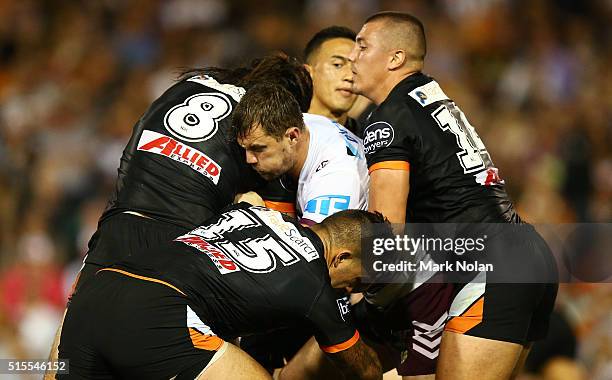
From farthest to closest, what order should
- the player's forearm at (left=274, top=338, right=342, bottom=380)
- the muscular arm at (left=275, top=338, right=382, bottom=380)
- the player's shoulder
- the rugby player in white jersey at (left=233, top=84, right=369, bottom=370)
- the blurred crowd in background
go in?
the blurred crowd in background
the player's forearm at (left=274, top=338, right=342, bottom=380)
the rugby player in white jersey at (left=233, top=84, right=369, bottom=370)
the player's shoulder
the muscular arm at (left=275, top=338, right=382, bottom=380)

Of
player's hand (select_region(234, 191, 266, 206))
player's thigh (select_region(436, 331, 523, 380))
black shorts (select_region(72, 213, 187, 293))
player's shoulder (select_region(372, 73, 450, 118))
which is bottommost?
player's thigh (select_region(436, 331, 523, 380))

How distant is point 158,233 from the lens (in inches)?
189

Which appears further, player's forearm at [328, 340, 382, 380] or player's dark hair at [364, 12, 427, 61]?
player's dark hair at [364, 12, 427, 61]

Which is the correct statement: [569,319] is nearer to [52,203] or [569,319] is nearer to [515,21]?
[515,21]

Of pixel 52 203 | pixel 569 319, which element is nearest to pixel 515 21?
pixel 569 319

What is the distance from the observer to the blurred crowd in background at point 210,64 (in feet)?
28.2

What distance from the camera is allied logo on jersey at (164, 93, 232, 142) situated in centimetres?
487

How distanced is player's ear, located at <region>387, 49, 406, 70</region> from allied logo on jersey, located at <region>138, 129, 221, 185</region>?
1.04 meters

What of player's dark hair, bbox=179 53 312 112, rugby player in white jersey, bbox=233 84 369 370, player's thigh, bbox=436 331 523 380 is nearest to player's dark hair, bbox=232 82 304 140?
rugby player in white jersey, bbox=233 84 369 370

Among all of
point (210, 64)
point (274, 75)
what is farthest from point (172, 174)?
point (210, 64)

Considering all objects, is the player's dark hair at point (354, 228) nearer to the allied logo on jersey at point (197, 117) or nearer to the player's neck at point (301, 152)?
the player's neck at point (301, 152)

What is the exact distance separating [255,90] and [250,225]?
0.94 meters

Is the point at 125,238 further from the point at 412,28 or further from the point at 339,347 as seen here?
the point at 412,28

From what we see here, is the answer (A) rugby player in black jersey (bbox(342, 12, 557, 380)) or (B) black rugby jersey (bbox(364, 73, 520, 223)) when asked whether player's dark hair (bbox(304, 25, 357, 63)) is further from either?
(B) black rugby jersey (bbox(364, 73, 520, 223))
